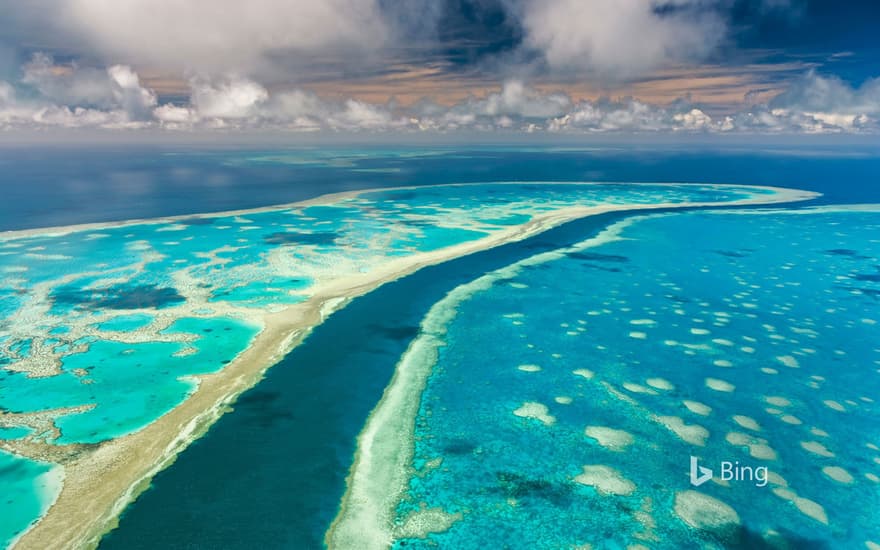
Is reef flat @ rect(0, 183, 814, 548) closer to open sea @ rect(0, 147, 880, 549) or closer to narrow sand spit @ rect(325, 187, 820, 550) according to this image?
open sea @ rect(0, 147, 880, 549)

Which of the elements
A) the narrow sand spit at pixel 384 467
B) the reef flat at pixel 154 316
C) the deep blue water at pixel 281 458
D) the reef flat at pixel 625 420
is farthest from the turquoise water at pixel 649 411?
the reef flat at pixel 154 316

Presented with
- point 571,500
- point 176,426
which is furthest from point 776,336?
point 176,426

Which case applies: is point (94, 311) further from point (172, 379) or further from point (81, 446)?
point (81, 446)

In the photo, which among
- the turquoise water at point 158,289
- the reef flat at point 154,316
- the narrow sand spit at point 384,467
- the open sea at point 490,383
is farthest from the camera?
the turquoise water at point 158,289

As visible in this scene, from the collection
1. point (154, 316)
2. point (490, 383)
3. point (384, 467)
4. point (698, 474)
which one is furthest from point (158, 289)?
point (698, 474)

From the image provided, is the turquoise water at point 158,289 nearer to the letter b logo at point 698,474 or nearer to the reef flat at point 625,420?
the reef flat at point 625,420

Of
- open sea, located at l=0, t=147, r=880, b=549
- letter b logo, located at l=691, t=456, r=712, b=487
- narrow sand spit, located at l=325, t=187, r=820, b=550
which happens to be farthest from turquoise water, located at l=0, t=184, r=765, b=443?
letter b logo, located at l=691, t=456, r=712, b=487
